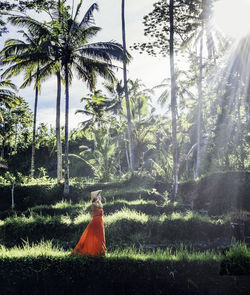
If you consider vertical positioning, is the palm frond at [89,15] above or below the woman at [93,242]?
above

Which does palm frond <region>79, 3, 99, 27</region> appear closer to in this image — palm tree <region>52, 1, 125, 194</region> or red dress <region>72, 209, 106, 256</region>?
palm tree <region>52, 1, 125, 194</region>

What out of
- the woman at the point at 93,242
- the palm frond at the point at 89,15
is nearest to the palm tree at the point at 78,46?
the palm frond at the point at 89,15

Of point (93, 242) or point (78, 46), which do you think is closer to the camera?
point (93, 242)

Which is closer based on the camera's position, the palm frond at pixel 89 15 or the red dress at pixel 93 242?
the red dress at pixel 93 242

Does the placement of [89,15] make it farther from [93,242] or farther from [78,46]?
[93,242]

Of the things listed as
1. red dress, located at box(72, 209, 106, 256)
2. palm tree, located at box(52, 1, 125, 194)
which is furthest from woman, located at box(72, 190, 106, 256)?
palm tree, located at box(52, 1, 125, 194)

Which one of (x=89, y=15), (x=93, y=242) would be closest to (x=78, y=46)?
(x=89, y=15)

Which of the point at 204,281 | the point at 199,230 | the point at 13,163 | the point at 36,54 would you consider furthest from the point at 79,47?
the point at 13,163

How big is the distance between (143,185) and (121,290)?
9560 mm

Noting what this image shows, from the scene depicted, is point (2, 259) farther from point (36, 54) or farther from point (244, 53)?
point (244, 53)

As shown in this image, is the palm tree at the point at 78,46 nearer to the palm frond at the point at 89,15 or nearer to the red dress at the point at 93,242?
the palm frond at the point at 89,15

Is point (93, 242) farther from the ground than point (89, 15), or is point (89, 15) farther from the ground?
point (89, 15)

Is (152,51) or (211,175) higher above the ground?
(152,51)

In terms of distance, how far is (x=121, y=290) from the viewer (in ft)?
14.6
